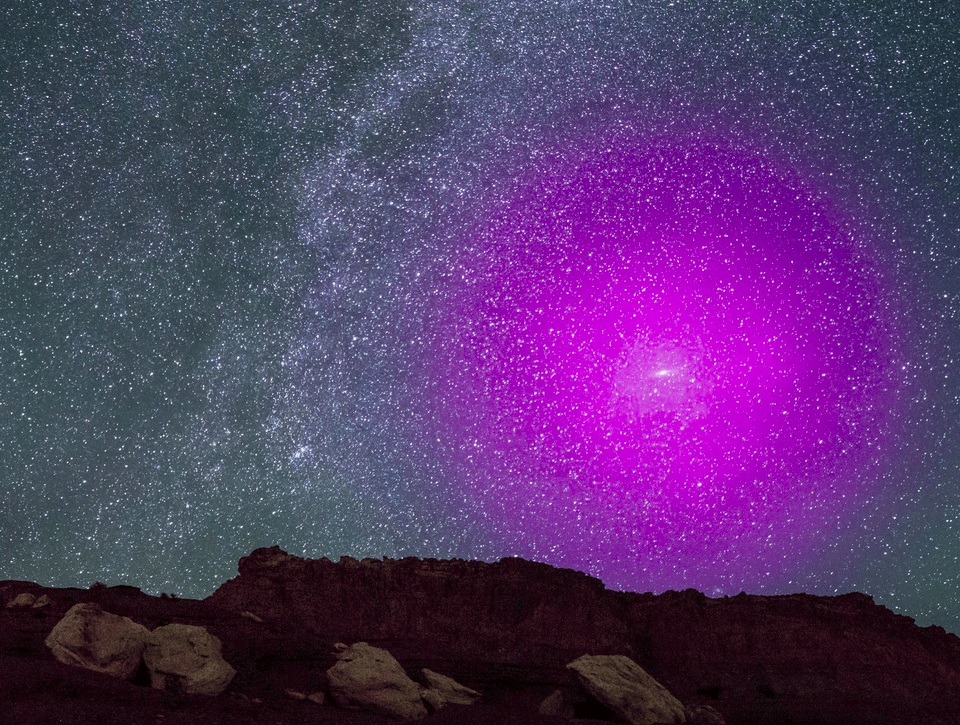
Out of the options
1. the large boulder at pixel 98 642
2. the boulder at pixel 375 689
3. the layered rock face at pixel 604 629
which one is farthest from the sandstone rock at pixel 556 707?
the large boulder at pixel 98 642

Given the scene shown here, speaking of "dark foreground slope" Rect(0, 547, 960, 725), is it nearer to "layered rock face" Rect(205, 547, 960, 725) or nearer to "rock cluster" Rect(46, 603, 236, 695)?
"layered rock face" Rect(205, 547, 960, 725)

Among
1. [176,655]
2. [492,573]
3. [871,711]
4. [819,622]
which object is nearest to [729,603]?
[819,622]

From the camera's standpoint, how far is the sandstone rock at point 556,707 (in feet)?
66.0

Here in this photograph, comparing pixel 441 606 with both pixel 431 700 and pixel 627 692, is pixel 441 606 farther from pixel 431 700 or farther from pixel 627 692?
pixel 627 692

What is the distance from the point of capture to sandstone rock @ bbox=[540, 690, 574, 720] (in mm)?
20102

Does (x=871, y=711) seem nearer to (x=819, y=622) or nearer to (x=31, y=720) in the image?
(x=819, y=622)

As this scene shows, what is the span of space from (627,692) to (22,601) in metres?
16.5

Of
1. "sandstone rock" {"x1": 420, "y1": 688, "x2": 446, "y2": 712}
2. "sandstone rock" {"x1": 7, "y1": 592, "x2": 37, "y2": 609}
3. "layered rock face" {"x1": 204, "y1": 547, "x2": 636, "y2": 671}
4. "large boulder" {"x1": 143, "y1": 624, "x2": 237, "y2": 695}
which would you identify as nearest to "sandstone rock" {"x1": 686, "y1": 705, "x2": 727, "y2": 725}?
"layered rock face" {"x1": 204, "y1": 547, "x2": 636, "y2": 671}

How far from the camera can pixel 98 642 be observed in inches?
619

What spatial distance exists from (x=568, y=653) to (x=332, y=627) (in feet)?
31.1

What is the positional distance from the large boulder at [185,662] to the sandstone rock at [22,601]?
429cm

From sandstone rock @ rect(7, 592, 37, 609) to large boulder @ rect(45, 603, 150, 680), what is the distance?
3.10 meters

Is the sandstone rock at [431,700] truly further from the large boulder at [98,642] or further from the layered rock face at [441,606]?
the layered rock face at [441,606]

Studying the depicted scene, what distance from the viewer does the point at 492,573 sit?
1199 inches
